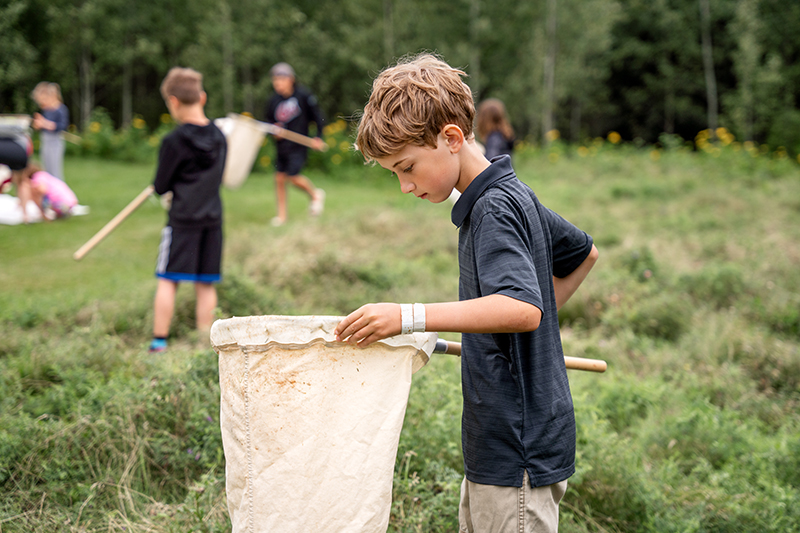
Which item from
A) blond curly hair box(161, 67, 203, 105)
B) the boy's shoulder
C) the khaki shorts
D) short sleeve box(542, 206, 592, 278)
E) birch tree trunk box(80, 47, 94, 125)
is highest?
birch tree trunk box(80, 47, 94, 125)

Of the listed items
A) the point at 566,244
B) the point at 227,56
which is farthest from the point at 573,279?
the point at 227,56

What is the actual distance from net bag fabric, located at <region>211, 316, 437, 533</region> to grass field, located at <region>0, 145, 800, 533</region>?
26.5 inches

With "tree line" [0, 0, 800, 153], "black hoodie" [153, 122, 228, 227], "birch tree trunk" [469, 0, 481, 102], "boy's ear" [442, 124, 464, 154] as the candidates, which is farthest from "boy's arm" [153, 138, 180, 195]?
"birch tree trunk" [469, 0, 481, 102]

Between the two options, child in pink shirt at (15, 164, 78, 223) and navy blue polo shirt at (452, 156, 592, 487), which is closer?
navy blue polo shirt at (452, 156, 592, 487)

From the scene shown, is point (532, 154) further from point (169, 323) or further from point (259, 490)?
point (259, 490)

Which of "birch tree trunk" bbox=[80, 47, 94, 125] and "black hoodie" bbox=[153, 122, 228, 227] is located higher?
"birch tree trunk" bbox=[80, 47, 94, 125]

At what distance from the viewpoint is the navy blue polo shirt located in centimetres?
150

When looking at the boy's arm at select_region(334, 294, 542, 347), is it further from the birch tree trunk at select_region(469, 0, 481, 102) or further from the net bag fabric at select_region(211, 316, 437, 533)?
the birch tree trunk at select_region(469, 0, 481, 102)

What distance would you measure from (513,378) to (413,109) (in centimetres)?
66

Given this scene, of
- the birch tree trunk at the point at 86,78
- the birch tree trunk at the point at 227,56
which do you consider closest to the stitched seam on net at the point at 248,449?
the birch tree trunk at the point at 227,56

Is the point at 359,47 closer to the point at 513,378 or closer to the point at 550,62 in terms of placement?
the point at 550,62

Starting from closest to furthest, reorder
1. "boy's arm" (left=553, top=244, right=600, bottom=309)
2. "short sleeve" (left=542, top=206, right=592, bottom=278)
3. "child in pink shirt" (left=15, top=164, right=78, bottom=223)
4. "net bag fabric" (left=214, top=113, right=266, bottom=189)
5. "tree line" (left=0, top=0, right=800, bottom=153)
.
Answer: "short sleeve" (left=542, top=206, right=592, bottom=278)
"boy's arm" (left=553, top=244, right=600, bottom=309)
"net bag fabric" (left=214, top=113, right=266, bottom=189)
"child in pink shirt" (left=15, top=164, right=78, bottom=223)
"tree line" (left=0, top=0, right=800, bottom=153)

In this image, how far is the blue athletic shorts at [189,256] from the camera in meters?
3.77

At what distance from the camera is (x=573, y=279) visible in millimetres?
1816
